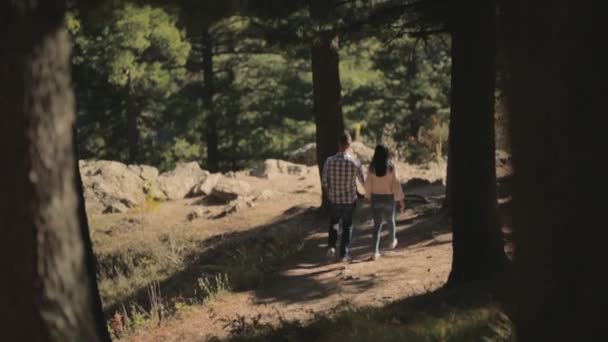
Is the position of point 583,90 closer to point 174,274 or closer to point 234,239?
point 174,274

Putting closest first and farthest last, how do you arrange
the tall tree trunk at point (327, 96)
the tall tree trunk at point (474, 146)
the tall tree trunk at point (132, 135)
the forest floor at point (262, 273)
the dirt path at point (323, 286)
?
the tall tree trunk at point (474, 146) < the forest floor at point (262, 273) < the dirt path at point (323, 286) < the tall tree trunk at point (327, 96) < the tall tree trunk at point (132, 135)

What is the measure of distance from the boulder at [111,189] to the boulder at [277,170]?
3033 millimetres

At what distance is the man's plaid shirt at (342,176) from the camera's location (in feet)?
31.8

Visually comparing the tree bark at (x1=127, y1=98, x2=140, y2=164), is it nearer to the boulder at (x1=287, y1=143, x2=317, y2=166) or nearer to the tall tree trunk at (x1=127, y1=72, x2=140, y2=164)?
the tall tree trunk at (x1=127, y1=72, x2=140, y2=164)

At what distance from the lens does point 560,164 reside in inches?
137

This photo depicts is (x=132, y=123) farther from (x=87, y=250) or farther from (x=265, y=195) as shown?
(x=87, y=250)

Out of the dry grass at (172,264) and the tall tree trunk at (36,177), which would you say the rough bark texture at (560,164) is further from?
the dry grass at (172,264)

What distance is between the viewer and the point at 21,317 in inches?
143

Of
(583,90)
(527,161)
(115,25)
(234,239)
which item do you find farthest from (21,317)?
(115,25)

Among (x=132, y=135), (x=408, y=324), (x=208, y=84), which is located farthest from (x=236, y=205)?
(x=208, y=84)

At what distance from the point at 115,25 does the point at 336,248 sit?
42.9 ft

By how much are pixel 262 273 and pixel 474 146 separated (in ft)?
12.6

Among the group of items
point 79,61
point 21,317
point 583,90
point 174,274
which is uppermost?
point 79,61

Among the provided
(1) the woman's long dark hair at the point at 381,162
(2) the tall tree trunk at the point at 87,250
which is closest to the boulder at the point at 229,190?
(1) the woman's long dark hair at the point at 381,162
